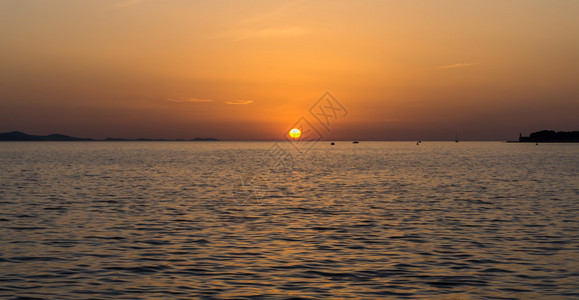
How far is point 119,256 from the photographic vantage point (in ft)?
78.2

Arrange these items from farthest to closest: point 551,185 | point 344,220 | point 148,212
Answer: point 551,185
point 148,212
point 344,220

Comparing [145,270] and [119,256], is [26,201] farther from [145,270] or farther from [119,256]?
[145,270]

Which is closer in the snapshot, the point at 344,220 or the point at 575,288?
the point at 575,288

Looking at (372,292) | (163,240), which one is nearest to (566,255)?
(372,292)

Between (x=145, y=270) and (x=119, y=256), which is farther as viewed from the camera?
(x=119, y=256)

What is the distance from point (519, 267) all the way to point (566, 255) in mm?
3583

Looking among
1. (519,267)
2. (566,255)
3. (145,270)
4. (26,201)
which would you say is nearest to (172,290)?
(145,270)

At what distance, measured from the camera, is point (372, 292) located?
1820 centimetres

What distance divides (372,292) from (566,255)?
10634 mm

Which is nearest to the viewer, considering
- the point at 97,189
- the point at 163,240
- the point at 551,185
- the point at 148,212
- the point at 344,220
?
the point at 163,240

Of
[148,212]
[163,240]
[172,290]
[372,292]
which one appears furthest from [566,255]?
[148,212]

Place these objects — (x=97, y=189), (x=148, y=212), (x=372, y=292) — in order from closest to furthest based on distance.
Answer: (x=372, y=292), (x=148, y=212), (x=97, y=189)

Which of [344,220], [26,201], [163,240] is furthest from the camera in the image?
[26,201]

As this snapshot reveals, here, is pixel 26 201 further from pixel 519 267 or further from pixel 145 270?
pixel 519 267
